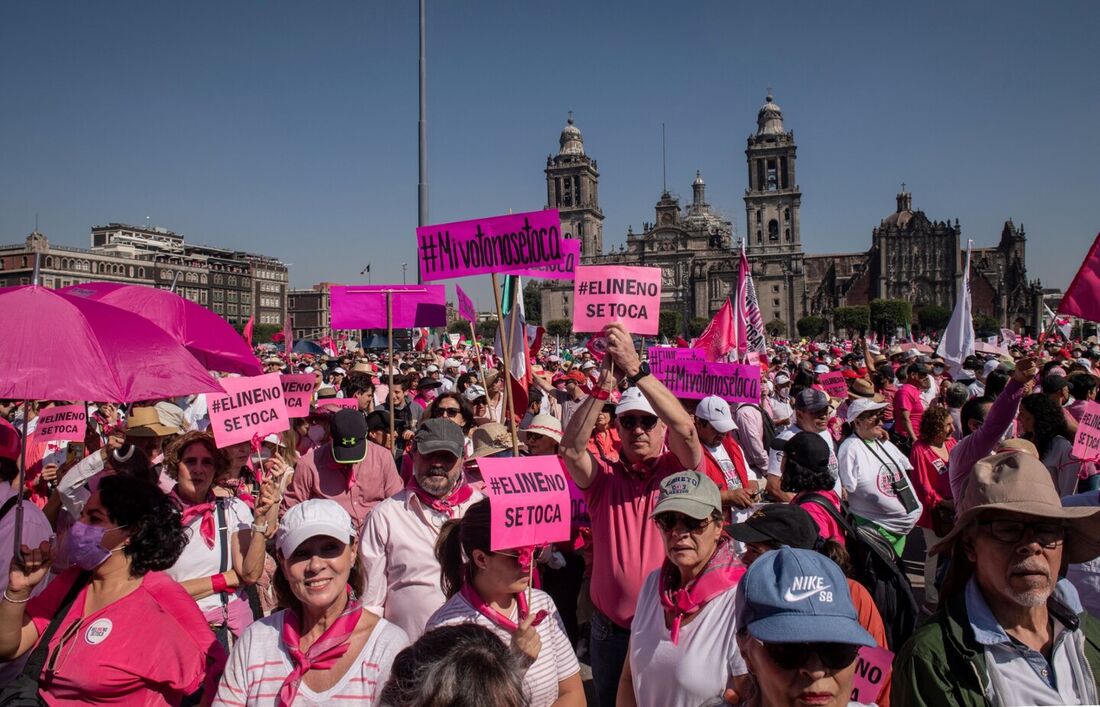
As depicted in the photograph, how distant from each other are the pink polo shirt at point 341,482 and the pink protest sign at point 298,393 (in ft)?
3.75

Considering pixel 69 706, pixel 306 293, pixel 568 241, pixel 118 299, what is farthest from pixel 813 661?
pixel 306 293

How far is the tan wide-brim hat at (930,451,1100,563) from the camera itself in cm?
231

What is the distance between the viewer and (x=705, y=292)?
97.1m

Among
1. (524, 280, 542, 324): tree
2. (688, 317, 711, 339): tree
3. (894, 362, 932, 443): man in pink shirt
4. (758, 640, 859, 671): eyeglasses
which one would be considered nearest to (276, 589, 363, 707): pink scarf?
(758, 640, 859, 671): eyeglasses

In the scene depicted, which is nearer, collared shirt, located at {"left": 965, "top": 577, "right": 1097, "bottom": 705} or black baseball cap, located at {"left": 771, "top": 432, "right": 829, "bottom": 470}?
collared shirt, located at {"left": 965, "top": 577, "right": 1097, "bottom": 705}

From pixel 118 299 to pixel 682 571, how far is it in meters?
3.51

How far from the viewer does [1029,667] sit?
2.24m

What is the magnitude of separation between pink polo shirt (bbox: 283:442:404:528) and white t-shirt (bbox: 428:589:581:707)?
2.25 meters

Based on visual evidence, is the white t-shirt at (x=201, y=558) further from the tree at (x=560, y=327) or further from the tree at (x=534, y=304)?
the tree at (x=534, y=304)

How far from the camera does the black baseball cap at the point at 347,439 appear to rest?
189 inches

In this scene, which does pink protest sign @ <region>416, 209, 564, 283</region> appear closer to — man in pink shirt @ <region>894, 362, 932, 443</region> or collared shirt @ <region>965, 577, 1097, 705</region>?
collared shirt @ <region>965, 577, 1097, 705</region>

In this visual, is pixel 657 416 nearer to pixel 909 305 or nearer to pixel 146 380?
pixel 146 380

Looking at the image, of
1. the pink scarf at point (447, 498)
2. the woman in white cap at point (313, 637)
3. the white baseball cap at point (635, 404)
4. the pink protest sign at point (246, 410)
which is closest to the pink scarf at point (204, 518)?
the pink protest sign at point (246, 410)

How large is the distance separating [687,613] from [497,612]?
1.95ft
